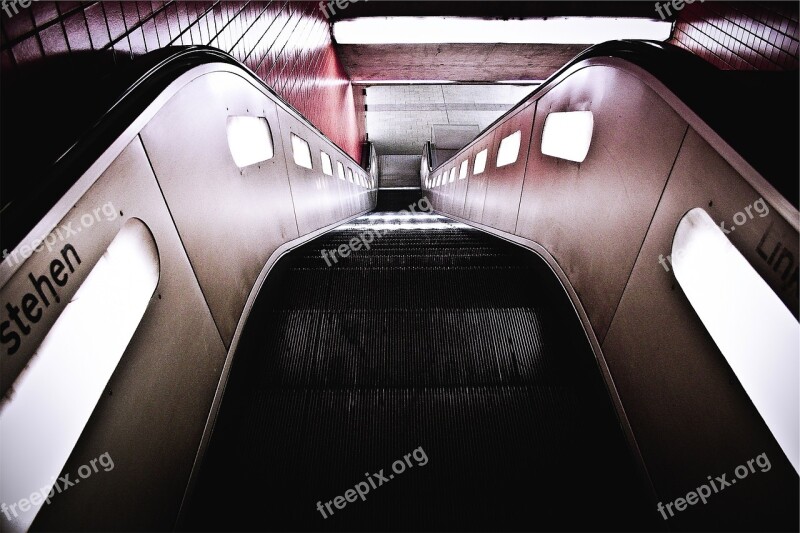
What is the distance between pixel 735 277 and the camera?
103cm

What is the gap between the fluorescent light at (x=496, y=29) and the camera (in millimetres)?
7258

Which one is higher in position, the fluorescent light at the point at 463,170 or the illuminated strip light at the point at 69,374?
the illuminated strip light at the point at 69,374

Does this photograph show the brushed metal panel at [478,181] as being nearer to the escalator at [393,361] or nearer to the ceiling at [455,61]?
the escalator at [393,361]

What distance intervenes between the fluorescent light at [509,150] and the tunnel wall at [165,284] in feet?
7.65

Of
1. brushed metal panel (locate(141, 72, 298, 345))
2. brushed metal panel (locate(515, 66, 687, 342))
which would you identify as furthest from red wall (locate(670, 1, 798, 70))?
brushed metal panel (locate(141, 72, 298, 345))

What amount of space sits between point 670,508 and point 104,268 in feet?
6.23

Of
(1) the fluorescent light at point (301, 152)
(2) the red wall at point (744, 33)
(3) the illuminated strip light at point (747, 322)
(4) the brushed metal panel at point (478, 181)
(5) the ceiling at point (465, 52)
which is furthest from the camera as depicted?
(5) the ceiling at point (465, 52)

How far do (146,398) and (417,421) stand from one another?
93cm

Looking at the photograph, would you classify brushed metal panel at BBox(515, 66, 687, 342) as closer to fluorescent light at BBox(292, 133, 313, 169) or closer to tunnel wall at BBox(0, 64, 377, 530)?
tunnel wall at BBox(0, 64, 377, 530)

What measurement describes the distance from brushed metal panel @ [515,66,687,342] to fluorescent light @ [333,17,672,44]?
19.7 ft

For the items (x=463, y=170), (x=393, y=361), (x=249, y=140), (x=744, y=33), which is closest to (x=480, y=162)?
(x=463, y=170)

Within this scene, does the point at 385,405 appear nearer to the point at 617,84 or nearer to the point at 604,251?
the point at 604,251

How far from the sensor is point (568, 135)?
235 cm

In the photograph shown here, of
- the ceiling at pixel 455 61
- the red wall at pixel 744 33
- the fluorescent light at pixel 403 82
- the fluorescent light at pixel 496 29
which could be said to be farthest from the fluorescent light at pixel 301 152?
the fluorescent light at pixel 403 82
